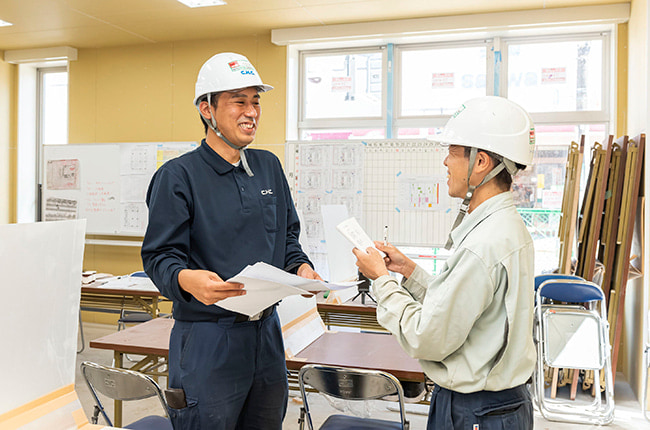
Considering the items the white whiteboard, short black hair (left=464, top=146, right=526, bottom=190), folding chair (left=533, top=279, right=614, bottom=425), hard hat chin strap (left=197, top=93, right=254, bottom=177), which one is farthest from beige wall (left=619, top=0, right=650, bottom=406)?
the white whiteboard

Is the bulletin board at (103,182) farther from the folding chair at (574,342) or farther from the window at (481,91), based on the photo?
the folding chair at (574,342)

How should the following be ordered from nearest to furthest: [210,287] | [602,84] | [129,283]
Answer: [210,287] → [129,283] → [602,84]

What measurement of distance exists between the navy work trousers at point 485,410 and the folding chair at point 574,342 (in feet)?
8.81

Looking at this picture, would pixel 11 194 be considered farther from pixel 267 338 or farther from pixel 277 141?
pixel 267 338

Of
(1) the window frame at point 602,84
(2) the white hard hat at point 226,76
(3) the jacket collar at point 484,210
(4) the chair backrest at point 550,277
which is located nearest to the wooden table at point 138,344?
(2) the white hard hat at point 226,76

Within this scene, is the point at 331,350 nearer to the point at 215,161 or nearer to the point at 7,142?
the point at 215,161

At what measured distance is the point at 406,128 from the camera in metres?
5.73

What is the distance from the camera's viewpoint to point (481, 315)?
4.87 ft

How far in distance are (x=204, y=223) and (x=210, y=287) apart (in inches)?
11.5

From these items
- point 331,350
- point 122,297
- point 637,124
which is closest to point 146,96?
point 122,297

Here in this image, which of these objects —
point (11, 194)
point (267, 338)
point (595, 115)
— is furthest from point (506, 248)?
point (11, 194)

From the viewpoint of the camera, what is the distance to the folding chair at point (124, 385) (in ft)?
7.49

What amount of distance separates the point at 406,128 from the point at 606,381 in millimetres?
2921

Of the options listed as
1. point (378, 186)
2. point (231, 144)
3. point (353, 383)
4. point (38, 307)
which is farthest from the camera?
point (378, 186)
